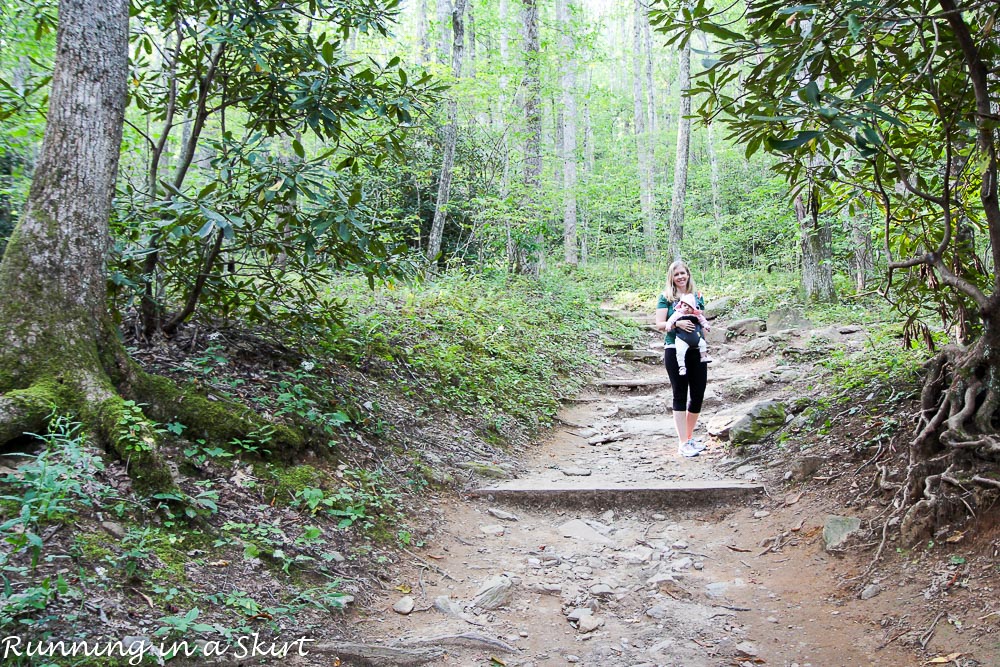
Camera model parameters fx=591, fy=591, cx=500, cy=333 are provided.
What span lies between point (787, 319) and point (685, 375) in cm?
647

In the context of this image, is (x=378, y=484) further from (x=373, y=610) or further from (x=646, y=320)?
(x=646, y=320)

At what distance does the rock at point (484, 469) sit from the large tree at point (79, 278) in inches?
99.4

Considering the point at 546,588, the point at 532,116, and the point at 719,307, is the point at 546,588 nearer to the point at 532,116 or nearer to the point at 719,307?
the point at 532,116

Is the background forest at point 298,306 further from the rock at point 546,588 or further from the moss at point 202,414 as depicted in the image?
the rock at point 546,588

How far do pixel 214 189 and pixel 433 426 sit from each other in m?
3.09

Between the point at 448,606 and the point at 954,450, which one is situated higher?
the point at 954,450

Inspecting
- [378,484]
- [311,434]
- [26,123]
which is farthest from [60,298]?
[26,123]

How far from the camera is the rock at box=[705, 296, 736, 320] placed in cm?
1516

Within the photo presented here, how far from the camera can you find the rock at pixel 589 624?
3533 mm

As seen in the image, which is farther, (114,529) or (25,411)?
(25,411)

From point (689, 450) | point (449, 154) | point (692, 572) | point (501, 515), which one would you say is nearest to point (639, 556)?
point (692, 572)

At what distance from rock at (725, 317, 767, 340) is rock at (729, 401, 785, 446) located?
6.39m

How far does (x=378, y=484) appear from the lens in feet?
15.4

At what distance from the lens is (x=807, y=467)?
505 centimetres
